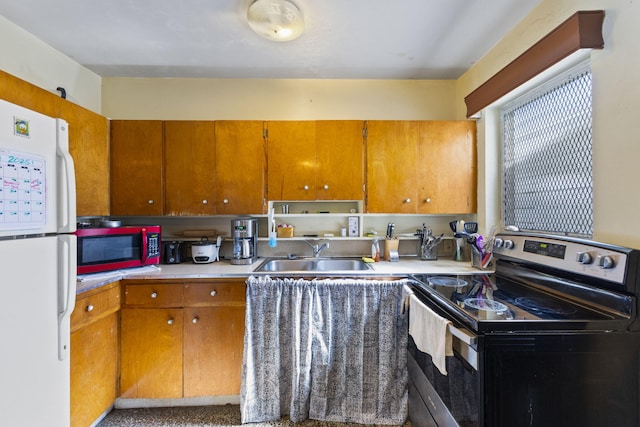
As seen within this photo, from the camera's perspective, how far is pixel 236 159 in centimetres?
220

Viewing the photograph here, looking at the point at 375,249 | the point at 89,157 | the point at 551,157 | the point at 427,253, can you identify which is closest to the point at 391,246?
the point at 375,249

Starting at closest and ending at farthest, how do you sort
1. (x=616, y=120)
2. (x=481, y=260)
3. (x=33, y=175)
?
(x=33, y=175) → (x=616, y=120) → (x=481, y=260)

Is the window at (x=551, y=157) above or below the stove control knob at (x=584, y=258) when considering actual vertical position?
above

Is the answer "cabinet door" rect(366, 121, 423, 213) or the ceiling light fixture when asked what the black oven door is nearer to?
"cabinet door" rect(366, 121, 423, 213)

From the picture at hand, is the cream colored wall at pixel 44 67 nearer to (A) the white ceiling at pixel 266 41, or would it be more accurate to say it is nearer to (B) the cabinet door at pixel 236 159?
(A) the white ceiling at pixel 266 41

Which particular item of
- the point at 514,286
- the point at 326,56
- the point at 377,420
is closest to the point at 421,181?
the point at 514,286

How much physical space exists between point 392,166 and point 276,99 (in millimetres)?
1177

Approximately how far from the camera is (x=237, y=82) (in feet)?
8.05

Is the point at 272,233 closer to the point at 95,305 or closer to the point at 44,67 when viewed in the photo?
the point at 95,305

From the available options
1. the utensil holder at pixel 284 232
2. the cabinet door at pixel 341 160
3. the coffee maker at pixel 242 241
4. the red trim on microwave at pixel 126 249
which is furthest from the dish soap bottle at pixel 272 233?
the red trim on microwave at pixel 126 249

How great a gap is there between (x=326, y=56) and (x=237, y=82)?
855 millimetres

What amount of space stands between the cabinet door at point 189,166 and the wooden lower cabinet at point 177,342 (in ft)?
2.12

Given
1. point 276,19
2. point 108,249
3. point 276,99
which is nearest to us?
point 276,19

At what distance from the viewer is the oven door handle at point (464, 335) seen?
1025 millimetres
